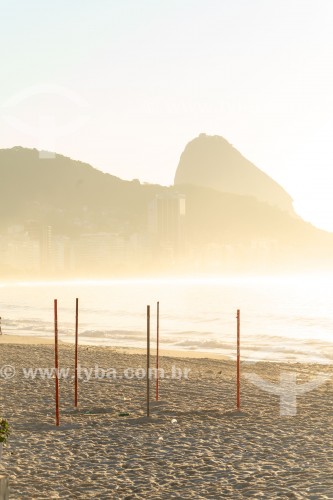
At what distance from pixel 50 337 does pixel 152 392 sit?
22.7m

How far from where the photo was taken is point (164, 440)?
486 inches

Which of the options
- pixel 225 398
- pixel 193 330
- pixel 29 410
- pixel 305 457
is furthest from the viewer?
pixel 193 330

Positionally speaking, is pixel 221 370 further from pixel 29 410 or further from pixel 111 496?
pixel 111 496

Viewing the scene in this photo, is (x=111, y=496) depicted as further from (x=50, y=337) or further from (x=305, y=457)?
(x=50, y=337)

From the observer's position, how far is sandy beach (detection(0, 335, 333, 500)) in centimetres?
961

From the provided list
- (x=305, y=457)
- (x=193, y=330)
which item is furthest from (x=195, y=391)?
(x=193, y=330)

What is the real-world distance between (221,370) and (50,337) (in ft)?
60.5

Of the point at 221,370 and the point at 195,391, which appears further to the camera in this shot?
the point at 221,370

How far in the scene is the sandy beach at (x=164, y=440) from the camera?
961cm

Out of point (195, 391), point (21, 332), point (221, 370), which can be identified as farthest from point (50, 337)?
point (195, 391)

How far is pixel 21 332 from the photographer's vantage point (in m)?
43.1

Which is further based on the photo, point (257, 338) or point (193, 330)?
point (193, 330)

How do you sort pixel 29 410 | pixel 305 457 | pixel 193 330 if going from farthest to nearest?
pixel 193 330 < pixel 29 410 < pixel 305 457

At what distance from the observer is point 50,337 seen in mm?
39031
